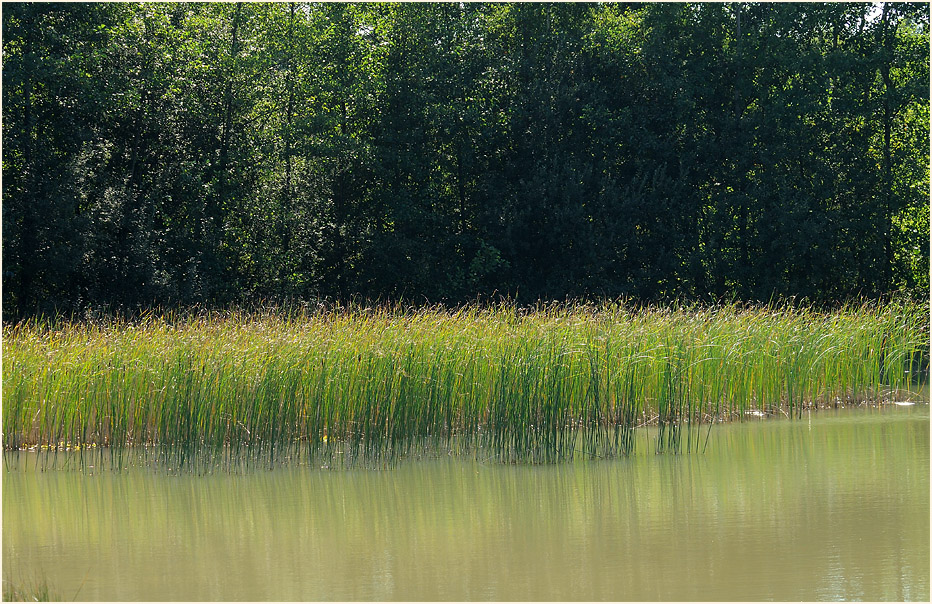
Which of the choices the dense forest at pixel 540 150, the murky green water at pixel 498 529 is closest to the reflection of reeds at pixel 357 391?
the murky green water at pixel 498 529

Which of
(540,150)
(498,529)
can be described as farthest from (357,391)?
(540,150)

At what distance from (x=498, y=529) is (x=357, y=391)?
2.96 m

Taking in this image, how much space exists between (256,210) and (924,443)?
1686 cm

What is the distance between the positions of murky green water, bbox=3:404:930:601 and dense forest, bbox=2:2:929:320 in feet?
47.8

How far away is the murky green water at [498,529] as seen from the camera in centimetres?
534

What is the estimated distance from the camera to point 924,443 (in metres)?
9.07

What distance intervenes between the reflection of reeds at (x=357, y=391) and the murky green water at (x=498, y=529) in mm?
417

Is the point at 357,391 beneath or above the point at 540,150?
beneath

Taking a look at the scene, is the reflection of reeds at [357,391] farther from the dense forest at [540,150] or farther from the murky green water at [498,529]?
the dense forest at [540,150]

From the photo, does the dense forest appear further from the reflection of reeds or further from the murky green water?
the murky green water

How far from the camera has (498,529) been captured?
6488 millimetres

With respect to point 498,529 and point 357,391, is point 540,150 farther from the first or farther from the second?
point 498,529

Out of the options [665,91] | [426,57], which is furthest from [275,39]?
[665,91]

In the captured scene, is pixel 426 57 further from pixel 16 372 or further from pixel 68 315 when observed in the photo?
pixel 16 372
